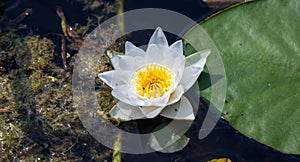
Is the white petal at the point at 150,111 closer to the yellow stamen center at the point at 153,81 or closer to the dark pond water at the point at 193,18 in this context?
the yellow stamen center at the point at 153,81

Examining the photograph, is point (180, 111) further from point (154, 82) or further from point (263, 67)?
point (263, 67)

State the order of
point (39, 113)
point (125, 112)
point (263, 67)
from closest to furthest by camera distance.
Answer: point (263, 67) → point (125, 112) → point (39, 113)

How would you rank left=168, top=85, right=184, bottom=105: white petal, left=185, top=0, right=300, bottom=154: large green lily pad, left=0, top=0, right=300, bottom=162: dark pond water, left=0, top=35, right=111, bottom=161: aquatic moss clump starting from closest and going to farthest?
left=185, top=0, right=300, bottom=154: large green lily pad
left=168, top=85, right=184, bottom=105: white petal
left=0, top=0, right=300, bottom=162: dark pond water
left=0, top=35, right=111, bottom=161: aquatic moss clump

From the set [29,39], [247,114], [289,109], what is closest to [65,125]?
[29,39]

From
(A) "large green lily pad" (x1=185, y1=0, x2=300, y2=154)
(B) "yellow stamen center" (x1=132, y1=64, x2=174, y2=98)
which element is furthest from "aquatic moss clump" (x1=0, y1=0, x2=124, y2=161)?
(A) "large green lily pad" (x1=185, y1=0, x2=300, y2=154)

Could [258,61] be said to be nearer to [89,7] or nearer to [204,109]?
[204,109]

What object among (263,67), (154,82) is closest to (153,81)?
(154,82)

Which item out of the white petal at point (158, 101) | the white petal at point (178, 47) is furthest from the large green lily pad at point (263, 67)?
the white petal at point (158, 101)

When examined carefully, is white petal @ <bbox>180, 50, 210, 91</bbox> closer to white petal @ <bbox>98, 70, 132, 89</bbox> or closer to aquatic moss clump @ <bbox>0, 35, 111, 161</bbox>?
white petal @ <bbox>98, 70, 132, 89</bbox>

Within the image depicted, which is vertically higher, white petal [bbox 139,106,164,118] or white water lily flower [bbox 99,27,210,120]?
white water lily flower [bbox 99,27,210,120]
